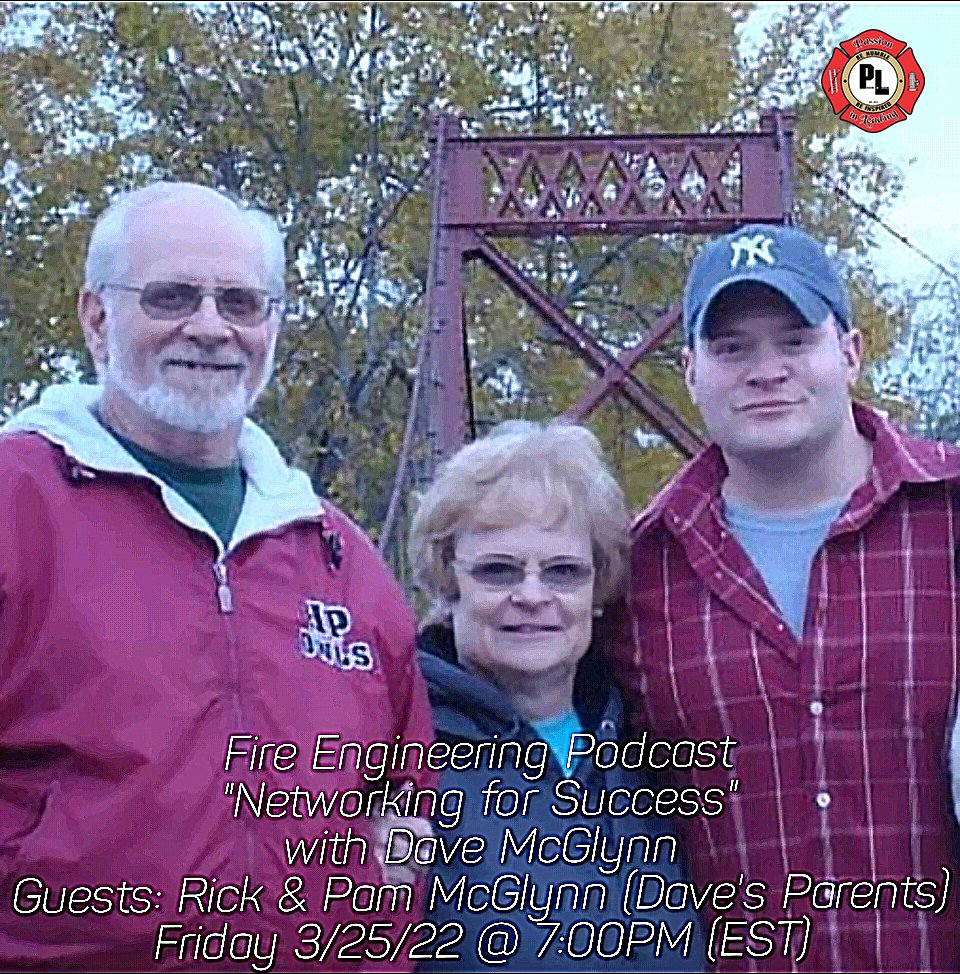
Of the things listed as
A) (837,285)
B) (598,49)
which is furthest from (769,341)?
(598,49)

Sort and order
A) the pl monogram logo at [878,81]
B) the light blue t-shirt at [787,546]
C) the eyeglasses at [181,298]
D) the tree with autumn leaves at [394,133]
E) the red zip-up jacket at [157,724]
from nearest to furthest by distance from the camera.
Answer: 1. the red zip-up jacket at [157,724]
2. the eyeglasses at [181,298]
3. the light blue t-shirt at [787,546]
4. the pl monogram logo at [878,81]
5. the tree with autumn leaves at [394,133]

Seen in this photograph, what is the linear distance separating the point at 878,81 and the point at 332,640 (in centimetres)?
557

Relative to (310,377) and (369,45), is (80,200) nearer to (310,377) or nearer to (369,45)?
(310,377)

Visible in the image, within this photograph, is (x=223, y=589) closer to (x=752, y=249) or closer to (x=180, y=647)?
(x=180, y=647)

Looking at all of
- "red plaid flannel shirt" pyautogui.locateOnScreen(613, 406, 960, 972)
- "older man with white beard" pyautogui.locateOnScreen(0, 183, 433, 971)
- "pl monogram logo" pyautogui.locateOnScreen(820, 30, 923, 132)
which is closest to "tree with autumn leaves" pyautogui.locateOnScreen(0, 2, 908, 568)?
"pl monogram logo" pyautogui.locateOnScreen(820, 30, 923, 132)

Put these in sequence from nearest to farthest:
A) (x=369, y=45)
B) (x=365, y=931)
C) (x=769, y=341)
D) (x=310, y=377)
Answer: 1. (x=365, y=931)
2. (x=769, y=341)
3. (x=310, y=377)
4. (x=369, y=45)

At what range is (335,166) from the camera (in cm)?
1847

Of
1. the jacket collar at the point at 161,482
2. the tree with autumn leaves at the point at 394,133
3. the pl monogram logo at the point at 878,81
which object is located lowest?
the jacket collar at the point at 161,482

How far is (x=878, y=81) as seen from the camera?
7590mm

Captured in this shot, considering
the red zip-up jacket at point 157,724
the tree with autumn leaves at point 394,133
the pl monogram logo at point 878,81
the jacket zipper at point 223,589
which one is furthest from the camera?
the tree with autumn leaves at point 394,133

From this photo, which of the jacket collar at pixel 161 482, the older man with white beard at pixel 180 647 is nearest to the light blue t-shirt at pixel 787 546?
the older man with white beard at pixel 180 647

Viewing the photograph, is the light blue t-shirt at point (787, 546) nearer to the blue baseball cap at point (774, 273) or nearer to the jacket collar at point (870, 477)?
the jacket collar at point (870, 477)

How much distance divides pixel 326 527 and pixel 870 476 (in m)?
0.86

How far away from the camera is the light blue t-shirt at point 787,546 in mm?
2836
